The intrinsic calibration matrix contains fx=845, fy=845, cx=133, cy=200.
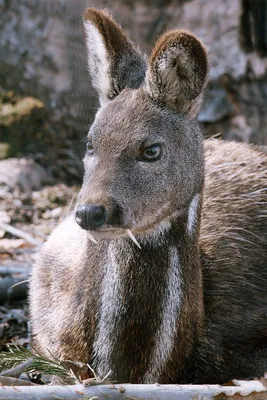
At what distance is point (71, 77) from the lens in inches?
402

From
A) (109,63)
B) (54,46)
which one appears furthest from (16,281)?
(54,46)

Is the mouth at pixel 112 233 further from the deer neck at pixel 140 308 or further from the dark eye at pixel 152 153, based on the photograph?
the dark eye at pixel 152 153

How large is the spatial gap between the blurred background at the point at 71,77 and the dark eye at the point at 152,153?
14.0ft

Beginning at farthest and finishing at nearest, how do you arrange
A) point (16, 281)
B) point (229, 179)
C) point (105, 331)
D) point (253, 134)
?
point (253, 134) → point (16, 281) → point (229, 179) → point (105, 331)

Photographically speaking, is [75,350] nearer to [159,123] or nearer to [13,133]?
[159,123]

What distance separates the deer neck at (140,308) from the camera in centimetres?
508

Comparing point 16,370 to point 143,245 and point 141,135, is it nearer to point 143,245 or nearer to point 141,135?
point 143,245

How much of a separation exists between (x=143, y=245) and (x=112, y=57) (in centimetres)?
125

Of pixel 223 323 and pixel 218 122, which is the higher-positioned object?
pixel 218 122

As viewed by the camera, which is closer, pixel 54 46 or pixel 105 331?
pixel 105 331

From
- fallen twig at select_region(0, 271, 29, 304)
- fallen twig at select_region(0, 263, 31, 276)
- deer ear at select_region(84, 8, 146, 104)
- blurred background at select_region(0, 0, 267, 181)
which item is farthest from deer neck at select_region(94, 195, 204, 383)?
blurred background at select_region(0, 0, 267, 181)

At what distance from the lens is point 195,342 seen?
5.39m

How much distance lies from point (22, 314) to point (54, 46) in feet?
14.4

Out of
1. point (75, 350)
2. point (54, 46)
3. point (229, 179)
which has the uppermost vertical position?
point (54, 46)
